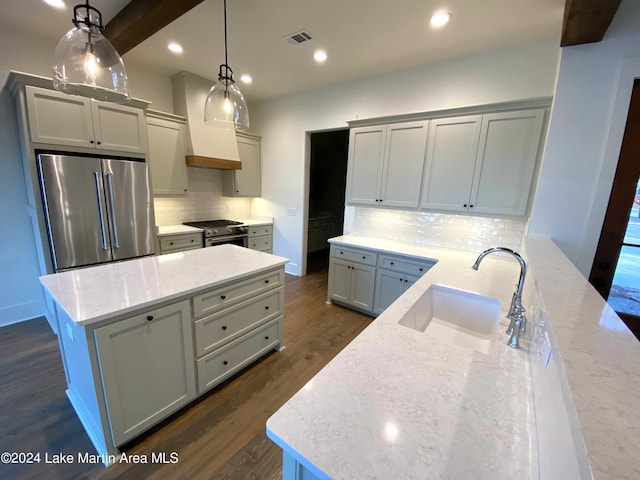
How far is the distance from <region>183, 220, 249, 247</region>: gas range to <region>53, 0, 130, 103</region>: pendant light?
7.71 ft

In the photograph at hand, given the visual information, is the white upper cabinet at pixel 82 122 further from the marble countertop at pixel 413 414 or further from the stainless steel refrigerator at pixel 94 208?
the marble countertop at pixel 413 414

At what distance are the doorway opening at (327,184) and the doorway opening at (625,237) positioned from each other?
15.2ft

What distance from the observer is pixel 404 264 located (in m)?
2.83

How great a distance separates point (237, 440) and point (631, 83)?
11.4ft

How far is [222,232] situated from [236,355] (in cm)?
222

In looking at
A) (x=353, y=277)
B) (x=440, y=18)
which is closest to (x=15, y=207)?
(x=353, y=277)

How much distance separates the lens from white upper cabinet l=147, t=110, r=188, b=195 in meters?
3.33

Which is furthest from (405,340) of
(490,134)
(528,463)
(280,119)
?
(280,119)

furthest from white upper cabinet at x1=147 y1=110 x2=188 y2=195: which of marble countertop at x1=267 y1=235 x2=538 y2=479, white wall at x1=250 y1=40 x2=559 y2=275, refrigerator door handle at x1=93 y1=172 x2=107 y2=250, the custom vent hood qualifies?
marble countertop at x1=267 y1=235 x2=538 y2=479

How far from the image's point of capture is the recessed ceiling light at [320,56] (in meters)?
2.77

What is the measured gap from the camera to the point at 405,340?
3.77ft

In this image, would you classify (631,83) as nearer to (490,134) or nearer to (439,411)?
(490,134)

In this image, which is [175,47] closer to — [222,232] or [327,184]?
[222,232]

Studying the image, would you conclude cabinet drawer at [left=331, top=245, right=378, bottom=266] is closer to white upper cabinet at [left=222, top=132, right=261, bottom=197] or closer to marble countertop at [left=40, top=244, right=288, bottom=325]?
marble countertop at [left=40, top=244, right=288, bottom=325]
